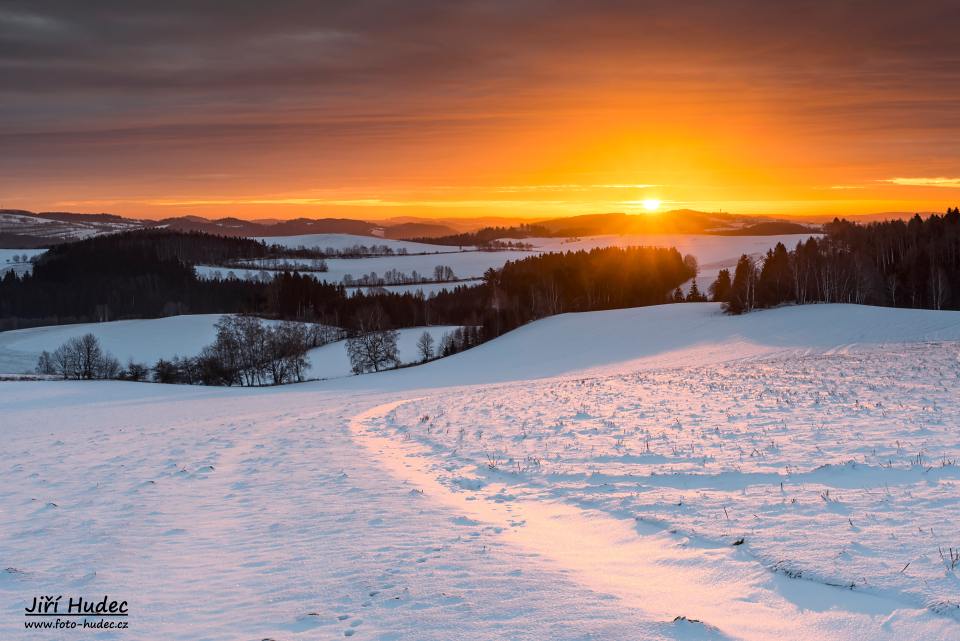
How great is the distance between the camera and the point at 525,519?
32.0ft

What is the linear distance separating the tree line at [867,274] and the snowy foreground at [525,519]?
52498 mm

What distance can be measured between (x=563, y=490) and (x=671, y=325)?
57.3m

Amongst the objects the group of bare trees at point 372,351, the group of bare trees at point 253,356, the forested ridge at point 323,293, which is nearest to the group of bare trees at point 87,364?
the group of bare trees at point 253,356

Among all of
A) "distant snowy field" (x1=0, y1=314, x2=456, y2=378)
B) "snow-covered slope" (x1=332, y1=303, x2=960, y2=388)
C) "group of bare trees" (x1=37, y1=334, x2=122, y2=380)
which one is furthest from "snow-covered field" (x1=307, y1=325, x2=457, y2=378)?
"group of bare trees" (x1=37, y1=334, x2=122, y2=380)

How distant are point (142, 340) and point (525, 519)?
11919 cm

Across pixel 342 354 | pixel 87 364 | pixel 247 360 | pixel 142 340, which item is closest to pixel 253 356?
pixel 247 360

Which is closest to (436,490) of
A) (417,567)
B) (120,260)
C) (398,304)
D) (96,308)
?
(417,567)

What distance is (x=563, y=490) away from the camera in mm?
11227

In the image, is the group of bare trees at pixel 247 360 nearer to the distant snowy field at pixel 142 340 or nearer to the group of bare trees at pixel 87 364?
the group of bare trees at pixel 87 364

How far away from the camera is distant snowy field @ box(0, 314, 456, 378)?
96062mm

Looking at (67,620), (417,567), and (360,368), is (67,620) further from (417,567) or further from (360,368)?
(360,368)

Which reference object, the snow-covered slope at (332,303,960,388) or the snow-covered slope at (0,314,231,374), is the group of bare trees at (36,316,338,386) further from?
the snow-covered slope at (0,314,231,374)

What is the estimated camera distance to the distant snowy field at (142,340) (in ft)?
315

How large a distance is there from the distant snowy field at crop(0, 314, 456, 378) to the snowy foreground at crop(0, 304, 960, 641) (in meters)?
70.0
